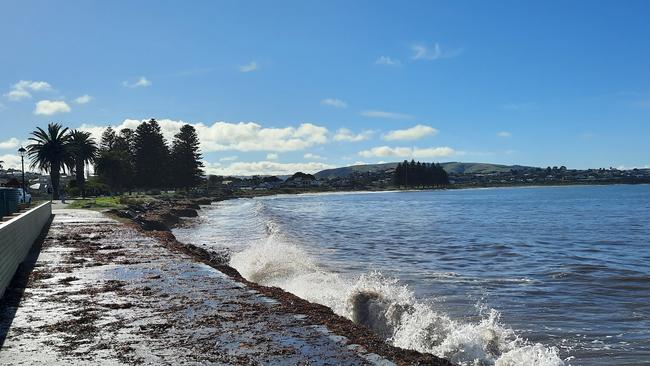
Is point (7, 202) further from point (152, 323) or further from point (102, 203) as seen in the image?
point (102, 203)

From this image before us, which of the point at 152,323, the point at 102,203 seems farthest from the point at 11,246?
the point at 102,203

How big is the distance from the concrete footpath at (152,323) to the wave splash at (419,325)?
185 centimetres

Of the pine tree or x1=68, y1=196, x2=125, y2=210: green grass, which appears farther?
the pine tree

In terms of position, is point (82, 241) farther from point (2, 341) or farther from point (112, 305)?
point (2, 341)

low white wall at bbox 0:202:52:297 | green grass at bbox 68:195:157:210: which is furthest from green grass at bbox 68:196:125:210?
low white wall at bbox 0:202:52:297

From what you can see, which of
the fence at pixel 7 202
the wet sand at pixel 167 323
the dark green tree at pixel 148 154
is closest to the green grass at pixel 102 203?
the fence at pixel 7 202

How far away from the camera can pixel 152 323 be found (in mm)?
8828

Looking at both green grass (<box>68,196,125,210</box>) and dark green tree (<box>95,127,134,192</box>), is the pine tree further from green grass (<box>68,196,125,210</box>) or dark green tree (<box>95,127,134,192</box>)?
green grass (<box>68,196,125,210</box>)

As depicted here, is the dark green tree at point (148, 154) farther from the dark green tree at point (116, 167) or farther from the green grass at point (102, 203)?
the green grass at point (102, 203)

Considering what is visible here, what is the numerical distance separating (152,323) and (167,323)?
235mm

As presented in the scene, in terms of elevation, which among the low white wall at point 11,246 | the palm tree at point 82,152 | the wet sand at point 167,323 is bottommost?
the wet sand at point 167,323

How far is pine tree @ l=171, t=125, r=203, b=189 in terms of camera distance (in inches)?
4713

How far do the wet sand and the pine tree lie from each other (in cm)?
10770

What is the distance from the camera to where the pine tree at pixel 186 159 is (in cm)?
11970
